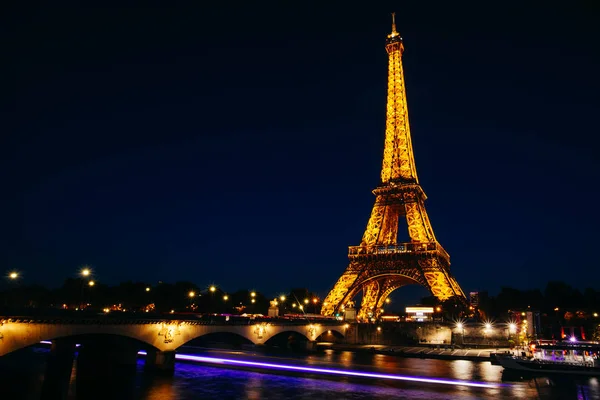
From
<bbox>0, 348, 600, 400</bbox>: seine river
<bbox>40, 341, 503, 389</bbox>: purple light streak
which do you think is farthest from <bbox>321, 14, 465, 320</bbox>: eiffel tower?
<bbox>40, 341, 503, 389</bbox>: purple light streak

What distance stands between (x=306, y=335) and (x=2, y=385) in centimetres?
4002

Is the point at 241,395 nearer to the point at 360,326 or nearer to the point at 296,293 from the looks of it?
the point at 360,326

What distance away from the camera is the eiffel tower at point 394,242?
8519 centimetres

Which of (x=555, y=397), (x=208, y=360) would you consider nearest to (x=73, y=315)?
(x=208, y=360)

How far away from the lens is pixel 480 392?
3750 cm

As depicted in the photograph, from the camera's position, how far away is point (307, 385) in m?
38.9

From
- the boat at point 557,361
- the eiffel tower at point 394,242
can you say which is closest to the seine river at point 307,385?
the boat at point 557,361

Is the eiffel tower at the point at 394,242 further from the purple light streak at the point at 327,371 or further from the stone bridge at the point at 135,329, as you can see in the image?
the purple light streak at the point at 327,371

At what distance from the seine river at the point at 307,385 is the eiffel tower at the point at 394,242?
31849 mm

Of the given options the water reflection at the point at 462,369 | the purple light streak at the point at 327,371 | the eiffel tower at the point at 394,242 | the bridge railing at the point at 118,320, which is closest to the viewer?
the bridge railing at the point at 118,320

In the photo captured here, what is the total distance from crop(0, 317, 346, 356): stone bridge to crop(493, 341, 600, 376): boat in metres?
27.2

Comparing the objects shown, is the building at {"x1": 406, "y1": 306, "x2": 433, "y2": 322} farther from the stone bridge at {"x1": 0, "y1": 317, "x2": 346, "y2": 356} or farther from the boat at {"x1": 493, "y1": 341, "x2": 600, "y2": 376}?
the boat at {"x1": 493, "y1": 341, "x2": 600, "y2": 376}

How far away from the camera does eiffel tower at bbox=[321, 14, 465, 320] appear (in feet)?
279

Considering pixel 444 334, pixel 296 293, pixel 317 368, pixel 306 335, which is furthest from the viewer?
pixel 296 293
